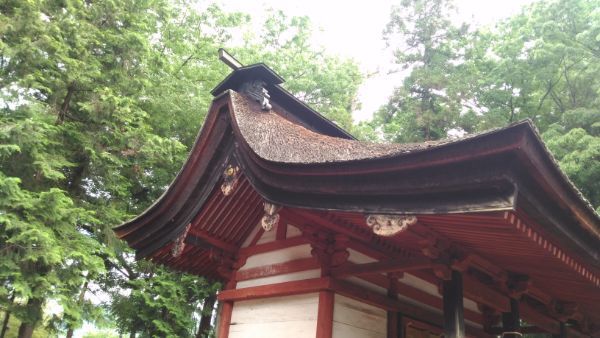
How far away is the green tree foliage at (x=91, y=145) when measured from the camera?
8.40 metres

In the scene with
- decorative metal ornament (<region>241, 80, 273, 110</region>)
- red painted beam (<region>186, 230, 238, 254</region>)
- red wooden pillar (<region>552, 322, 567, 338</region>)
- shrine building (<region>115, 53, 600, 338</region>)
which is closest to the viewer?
shrine building (<region>115, 53, 600, 338</region>)

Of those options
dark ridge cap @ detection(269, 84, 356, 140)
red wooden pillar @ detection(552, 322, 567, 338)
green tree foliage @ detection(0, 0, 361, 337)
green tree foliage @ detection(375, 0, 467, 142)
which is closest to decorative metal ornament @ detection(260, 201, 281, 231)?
dark ridge cap @ detection(269, 84, 356, 140)

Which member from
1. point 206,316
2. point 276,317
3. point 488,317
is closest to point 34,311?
point 206,316

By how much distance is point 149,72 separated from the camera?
38.8 ft

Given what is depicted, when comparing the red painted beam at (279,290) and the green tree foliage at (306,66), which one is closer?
the red painted beam at (279,290)

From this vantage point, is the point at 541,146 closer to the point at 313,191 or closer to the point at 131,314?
the point at 313,191

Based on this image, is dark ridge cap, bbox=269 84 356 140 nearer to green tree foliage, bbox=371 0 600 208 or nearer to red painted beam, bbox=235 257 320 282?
red painted beam, bbox=235 257 320 282

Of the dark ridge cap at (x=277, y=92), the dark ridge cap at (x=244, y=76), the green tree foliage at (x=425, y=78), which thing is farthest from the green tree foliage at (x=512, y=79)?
the dark ridge cap at (x=244, y=76)

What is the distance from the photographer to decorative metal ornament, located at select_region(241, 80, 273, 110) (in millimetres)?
5195

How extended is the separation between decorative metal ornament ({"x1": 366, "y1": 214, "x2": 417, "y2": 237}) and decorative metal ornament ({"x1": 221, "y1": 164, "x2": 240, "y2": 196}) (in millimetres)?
1766

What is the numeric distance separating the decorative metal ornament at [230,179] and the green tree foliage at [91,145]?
5.14 metres

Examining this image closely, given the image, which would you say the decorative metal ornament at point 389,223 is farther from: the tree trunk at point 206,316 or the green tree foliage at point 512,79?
the tree trunk at point 206,316

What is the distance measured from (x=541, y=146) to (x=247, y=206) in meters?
3.42

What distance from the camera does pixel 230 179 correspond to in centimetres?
441
